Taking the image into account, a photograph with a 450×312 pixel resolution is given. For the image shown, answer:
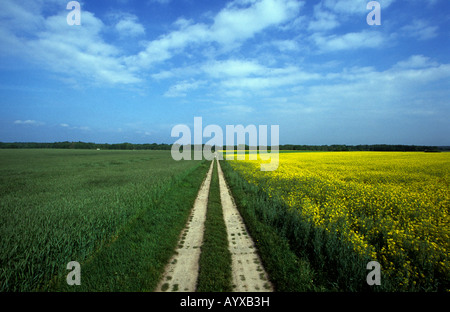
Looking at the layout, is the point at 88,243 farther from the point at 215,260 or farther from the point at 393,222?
the point at 393,222

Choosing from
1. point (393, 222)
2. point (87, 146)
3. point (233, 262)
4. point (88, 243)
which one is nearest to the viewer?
point (233, 262)

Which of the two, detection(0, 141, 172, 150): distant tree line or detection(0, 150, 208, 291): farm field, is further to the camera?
detection(0, 141, 172, 150): distant tree line

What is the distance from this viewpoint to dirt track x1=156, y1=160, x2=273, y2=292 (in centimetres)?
437

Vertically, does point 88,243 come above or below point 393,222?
below

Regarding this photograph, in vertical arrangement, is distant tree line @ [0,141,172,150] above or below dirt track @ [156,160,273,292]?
above

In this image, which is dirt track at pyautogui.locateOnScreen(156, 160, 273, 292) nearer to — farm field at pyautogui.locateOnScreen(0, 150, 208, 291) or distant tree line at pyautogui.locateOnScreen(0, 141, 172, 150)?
farm field at pyautogui.locateOnScreen(0, 150, 208, 291)

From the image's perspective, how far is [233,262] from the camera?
17.3ft

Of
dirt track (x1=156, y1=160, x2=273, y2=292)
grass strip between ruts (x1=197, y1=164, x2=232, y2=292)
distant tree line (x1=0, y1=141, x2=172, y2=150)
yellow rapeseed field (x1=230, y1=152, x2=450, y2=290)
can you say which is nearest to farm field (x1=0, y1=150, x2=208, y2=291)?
dirt track (x1=156, y1=160, x2=273, y2=292)

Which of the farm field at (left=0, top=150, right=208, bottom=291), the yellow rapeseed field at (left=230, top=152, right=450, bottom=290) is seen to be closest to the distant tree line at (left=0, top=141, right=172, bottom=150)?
the farm field at (left=0, top=150, right=208, bottom=291)

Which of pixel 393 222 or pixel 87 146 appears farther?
pixel 87 146

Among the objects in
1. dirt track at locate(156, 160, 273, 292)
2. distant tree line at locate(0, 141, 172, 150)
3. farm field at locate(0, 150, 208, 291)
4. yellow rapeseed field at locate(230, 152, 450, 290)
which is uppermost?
distant tree line at locate(0, 141, 172, 150)

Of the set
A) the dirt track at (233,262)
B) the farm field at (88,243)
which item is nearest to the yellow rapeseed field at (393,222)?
the dirt track at (233,262)

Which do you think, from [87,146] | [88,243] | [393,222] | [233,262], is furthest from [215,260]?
[87,146]

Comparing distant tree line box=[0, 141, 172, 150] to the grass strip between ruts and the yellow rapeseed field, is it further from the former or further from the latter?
the yellow rapeseed field
